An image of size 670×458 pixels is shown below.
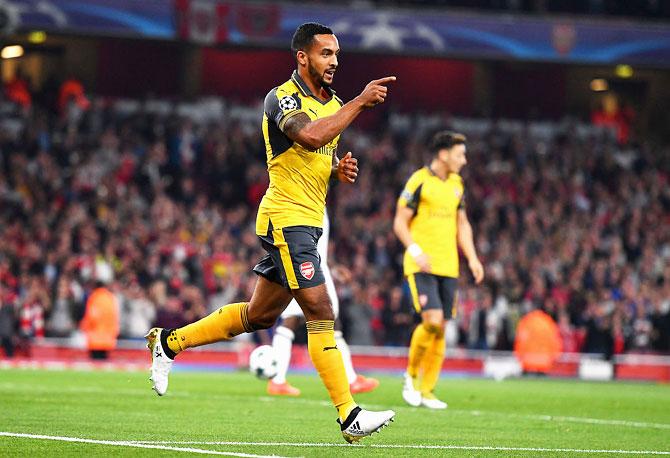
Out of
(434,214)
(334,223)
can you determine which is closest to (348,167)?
(434,214)

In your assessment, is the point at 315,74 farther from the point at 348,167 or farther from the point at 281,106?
the point at 348,167

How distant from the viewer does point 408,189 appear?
1302cm

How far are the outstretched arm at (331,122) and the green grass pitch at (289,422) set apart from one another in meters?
1.74

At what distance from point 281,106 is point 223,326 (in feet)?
4.92

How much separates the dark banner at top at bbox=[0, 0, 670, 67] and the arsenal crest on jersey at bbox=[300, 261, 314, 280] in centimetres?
1884

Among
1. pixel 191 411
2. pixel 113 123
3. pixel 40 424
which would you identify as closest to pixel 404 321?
pixel 113 123

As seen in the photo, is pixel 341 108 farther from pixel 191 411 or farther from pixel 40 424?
pixel 191 411

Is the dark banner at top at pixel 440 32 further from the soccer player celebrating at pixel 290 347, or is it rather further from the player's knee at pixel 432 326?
the player's knee at pixel 432 326

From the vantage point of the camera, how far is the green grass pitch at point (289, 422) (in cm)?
798

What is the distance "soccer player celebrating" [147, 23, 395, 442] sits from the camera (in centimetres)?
800

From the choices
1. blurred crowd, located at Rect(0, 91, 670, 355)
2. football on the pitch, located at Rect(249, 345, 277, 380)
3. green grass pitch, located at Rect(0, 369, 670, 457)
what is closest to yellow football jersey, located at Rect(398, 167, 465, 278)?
green grass pitch, located at Rect(0, 369, 670, 457)

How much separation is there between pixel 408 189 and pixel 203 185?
50.3 feet

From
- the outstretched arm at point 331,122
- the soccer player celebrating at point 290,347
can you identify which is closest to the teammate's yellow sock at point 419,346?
the soccer player celebrating at point 290,347

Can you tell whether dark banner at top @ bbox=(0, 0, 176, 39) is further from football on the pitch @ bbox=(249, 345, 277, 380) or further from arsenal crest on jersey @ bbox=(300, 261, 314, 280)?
arsenal crest on jersey @ bbox=(300, 261, 314, 280)
